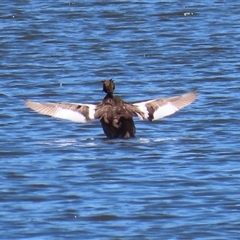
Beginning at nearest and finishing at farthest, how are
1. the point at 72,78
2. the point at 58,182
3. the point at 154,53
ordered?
the point at 58,182 → the point at 72,78 → the point at 154,53

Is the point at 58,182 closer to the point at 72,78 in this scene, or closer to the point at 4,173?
the point at 4,173

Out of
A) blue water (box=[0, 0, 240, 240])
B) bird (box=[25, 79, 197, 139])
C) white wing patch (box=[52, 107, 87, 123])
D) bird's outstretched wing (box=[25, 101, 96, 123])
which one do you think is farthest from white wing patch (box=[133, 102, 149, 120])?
white wing patch (box=[52, 107, 87, 123])

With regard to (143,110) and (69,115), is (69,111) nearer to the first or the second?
(69,115)

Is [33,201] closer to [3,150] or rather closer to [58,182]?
[58,182]

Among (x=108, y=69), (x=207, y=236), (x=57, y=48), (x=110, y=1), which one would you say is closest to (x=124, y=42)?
(x=57, y=48)

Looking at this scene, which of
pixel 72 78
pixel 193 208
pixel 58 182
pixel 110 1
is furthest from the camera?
pixel 110 1

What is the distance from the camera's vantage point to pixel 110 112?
11.7 m

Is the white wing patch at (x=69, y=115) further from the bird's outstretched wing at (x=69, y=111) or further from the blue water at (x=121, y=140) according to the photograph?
the blue water at (x=121, y=140)

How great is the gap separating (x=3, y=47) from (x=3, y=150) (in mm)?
6449

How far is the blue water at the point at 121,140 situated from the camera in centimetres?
888

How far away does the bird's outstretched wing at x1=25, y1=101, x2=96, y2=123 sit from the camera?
1155 cm

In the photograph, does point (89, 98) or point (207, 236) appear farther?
point (89, 98)

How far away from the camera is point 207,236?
8383mm

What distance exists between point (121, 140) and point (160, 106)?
489 millimetres
